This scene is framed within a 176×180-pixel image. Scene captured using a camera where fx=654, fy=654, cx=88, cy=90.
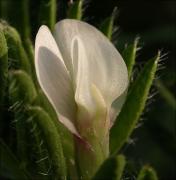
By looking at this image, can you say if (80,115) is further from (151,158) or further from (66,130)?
(151,158)

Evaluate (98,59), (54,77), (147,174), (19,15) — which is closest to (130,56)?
(98,59)

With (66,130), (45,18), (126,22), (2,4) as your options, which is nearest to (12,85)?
(66,130)

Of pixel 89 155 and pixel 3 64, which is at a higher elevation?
pixel 3 64

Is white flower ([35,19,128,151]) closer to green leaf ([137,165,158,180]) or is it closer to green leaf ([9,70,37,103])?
green leaf ([9,70,37,103])

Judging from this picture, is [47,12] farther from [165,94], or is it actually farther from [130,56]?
[165,94]

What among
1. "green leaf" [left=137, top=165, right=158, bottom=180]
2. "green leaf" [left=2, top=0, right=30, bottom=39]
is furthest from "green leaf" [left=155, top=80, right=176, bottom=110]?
"green leaf" [left=137, top=165, right=158, bottom=180]

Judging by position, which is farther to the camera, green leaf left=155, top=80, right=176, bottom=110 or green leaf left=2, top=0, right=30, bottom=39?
green leaf left=155, top=80, right=176, bottom=110

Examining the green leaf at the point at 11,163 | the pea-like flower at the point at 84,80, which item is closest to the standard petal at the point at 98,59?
the pea-like flower at the point at 84,80
